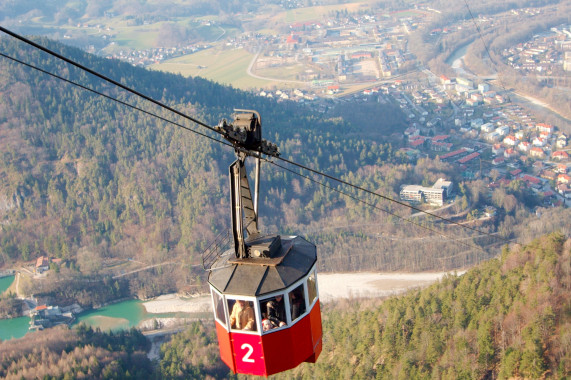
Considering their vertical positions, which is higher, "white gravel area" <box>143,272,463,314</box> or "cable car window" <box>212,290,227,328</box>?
"cable car window" <box>212,290,227,328</box>

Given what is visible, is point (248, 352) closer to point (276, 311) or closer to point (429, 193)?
point (276, 311)

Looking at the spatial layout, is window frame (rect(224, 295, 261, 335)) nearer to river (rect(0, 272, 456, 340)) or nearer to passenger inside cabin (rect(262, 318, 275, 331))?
passenger inside cabin (rect(262, 318, 275, 331))

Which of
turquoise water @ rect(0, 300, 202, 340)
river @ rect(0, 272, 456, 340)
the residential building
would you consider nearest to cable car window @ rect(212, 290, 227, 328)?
river @ rect(0, 272, 456, 340)

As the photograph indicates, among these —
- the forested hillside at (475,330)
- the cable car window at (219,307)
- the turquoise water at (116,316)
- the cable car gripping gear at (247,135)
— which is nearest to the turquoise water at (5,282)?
the turquoise water at (116,316)

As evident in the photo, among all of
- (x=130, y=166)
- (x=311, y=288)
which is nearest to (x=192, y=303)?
(x=130, y=166)

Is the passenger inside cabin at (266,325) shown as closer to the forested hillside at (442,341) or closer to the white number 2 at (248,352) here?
the white number 2 at (248,352)

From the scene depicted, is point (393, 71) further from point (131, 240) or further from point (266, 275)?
point (266, 275)

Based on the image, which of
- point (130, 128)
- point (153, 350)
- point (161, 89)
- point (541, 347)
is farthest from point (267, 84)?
point (541, 347)
